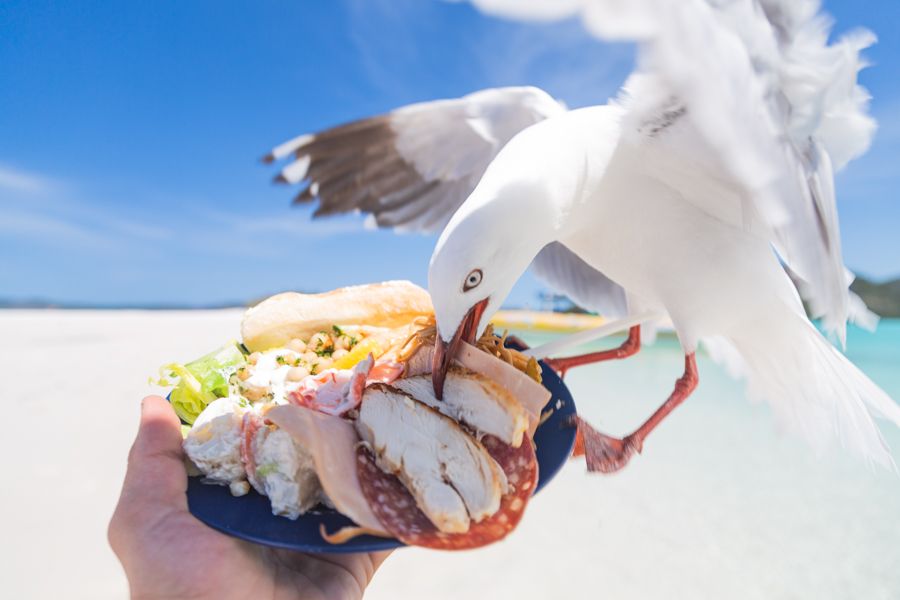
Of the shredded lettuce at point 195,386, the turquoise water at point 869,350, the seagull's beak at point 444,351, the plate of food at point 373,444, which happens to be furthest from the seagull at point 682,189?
the turquoise water at point 869,350

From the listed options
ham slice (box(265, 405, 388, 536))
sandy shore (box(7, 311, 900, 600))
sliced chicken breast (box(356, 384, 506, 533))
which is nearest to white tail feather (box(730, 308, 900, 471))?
sandy shore (box(7, 311, 900, 600))

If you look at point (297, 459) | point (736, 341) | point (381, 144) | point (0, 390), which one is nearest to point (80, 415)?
point (0, 390)

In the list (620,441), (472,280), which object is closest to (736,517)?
(620,441)

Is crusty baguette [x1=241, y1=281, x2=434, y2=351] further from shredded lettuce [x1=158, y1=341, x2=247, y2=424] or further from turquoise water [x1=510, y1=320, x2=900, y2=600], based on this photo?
turquoise water [x1=510, y1=320, x2=900, y2=600]

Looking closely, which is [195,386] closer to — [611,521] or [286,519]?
[286,519]

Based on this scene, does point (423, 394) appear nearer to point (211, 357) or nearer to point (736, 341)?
point (211, 357)

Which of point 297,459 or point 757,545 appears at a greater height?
point 297,459

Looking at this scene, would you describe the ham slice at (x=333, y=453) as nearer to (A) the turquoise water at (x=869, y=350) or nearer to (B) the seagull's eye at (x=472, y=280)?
(B) the seagull's eye at (x=472, y=280)
